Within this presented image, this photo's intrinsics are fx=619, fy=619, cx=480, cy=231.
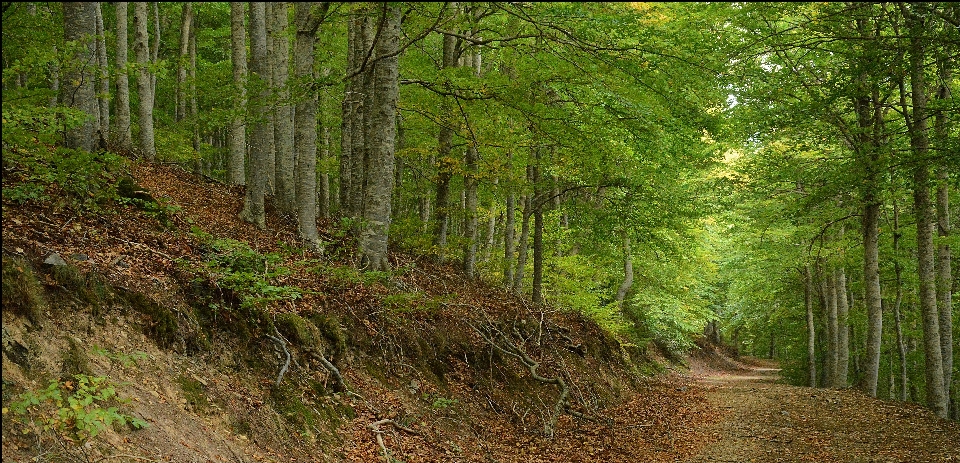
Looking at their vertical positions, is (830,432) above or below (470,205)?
below

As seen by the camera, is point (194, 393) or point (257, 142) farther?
point (257, 142)

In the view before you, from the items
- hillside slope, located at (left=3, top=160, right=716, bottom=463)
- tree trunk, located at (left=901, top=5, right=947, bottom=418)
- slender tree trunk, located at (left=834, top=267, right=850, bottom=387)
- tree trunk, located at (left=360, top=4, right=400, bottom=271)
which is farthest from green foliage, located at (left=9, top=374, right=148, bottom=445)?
slender tree trunk, located at (left=834, top=267, right=850, bottom=387)

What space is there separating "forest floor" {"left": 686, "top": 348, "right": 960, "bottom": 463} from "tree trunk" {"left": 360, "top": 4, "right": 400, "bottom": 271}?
575 centimetres

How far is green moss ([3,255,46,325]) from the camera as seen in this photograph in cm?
470

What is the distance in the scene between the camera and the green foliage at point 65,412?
3.98 meters

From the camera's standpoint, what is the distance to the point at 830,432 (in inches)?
413

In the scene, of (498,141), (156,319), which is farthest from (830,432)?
(156,319)

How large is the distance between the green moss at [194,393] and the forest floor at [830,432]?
6953mm

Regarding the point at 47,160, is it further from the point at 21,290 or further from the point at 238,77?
the point at 238,77

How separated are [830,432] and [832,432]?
32 millimetres

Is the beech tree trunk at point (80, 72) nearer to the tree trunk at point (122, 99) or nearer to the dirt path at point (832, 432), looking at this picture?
the tree trunk at point (122, 99)

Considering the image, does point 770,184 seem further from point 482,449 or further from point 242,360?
point 242,360

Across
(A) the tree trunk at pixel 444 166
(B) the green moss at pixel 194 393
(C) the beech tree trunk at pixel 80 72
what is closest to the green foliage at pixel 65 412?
(B) the green moss at pixel 194 393

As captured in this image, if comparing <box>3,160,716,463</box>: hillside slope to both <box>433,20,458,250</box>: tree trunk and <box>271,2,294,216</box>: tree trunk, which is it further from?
<box>433,20,458,250</box>: tree trunk
